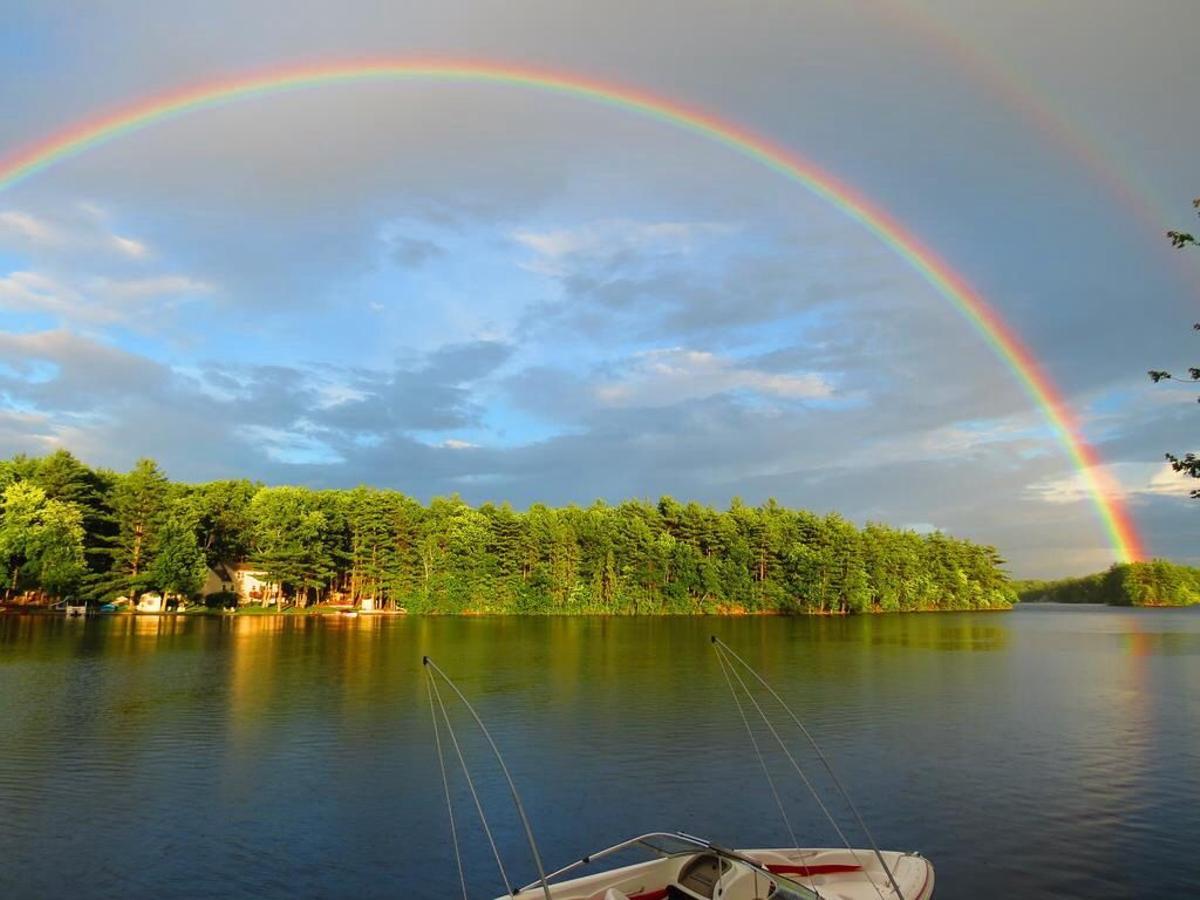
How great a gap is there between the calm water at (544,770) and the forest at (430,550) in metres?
44.2

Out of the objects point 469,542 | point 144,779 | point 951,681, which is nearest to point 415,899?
point 144,779

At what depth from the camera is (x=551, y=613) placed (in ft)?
383

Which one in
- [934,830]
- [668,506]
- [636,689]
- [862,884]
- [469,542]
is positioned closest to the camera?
[862,884]

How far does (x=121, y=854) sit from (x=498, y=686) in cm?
2401

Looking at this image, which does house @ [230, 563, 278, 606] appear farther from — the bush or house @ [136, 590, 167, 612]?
house @ [136, 590, 167, 612]

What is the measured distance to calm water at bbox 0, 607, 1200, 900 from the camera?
1566cm

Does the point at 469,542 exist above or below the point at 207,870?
above

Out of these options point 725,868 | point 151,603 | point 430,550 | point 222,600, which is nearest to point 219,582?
point 222,600

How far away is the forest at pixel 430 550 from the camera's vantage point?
295ft

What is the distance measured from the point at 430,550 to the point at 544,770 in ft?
311

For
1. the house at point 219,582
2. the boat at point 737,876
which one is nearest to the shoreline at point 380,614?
the house at point 219,582

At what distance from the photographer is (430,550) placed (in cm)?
11475

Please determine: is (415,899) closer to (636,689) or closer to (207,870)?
(207,870)

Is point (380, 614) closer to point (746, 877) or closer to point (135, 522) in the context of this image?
point (135, 522)
